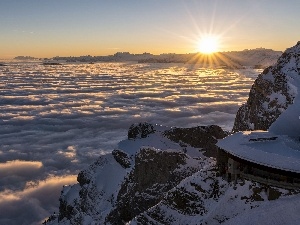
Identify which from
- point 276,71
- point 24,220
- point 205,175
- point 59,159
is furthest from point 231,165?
point 59,159

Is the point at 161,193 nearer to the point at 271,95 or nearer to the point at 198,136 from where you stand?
the point at 198,136

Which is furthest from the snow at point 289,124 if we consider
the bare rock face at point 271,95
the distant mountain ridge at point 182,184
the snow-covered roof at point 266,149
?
the bare rock face at point 271,95

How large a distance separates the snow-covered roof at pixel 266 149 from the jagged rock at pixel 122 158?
19.8m

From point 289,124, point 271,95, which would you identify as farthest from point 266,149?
point 271,95

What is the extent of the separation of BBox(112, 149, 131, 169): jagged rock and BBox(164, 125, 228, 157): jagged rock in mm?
6529

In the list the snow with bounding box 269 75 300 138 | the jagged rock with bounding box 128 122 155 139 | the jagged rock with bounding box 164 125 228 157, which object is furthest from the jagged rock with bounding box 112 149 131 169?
the snow with bounding box 269 75 300 138

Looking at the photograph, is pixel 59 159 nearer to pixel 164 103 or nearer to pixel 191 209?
pixel 191 209

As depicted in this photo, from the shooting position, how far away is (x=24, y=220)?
5800cm

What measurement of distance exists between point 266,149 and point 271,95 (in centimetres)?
1916

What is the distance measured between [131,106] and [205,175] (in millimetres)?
119244

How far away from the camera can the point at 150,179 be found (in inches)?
1534

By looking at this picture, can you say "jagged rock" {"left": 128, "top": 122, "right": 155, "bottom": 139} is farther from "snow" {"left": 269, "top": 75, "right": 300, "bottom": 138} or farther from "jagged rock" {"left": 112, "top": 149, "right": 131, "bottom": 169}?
"snow" {"left": 269, "top": 75, "right": 300, "bottom": 138}

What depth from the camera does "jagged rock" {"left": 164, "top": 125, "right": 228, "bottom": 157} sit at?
46.5m

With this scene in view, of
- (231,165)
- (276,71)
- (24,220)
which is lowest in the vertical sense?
(24,220)
